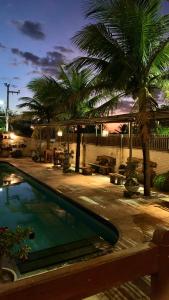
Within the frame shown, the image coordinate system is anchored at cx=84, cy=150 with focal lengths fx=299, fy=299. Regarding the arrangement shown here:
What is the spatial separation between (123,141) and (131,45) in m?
6.75

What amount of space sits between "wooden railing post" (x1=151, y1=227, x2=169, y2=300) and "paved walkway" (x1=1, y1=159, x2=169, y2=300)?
254 centimetres

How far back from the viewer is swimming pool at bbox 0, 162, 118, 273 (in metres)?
5.88

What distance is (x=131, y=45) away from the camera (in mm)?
9266

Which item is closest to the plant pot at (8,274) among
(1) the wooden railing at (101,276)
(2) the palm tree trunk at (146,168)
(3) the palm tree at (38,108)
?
(1) the wooden railing at (101,276)

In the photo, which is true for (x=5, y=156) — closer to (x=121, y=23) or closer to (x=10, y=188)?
(x=10, y=188)

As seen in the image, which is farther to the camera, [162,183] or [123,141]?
[123,141]

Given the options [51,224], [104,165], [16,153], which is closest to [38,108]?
[16,153]

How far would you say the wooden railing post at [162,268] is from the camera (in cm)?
167

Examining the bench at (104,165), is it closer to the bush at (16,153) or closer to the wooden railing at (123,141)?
the wooden railing at (123,141)

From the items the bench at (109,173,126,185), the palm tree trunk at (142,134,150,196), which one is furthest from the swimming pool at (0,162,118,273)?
the bench at (109,173,126,185)

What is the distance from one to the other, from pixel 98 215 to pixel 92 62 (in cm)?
507

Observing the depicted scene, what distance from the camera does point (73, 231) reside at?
8.08 m

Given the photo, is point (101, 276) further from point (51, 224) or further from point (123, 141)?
point (123, 141)

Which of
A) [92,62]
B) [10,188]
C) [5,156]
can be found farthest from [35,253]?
[5,156]
